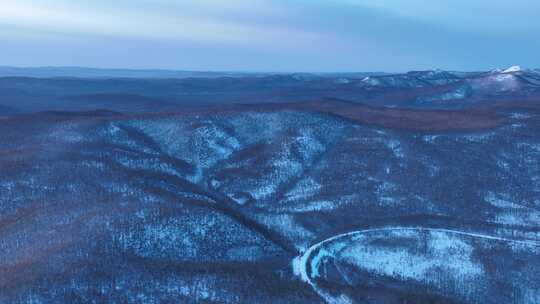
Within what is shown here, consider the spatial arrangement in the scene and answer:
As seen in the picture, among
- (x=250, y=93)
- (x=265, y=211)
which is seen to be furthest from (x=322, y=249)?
(x=250, y=93)

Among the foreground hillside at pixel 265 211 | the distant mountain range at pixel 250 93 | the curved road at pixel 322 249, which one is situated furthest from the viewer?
the distant mountain range at pixel 250 93

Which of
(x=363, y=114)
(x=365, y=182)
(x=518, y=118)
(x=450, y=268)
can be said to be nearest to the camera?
(x=450, y=268)

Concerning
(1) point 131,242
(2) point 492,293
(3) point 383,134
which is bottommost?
(2) point 492,293

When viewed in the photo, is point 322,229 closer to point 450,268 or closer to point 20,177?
point 450,268

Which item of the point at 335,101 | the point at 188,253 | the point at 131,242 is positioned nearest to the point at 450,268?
the point at 188,253

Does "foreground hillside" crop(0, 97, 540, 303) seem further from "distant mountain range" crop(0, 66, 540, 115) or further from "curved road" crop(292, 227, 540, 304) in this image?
"distant mountain range" crop(0, 66, 540, 115)

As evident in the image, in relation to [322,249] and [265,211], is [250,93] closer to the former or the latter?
[265,211]

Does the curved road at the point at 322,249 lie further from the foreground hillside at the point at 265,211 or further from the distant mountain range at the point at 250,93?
the distant mountain range at the point at 250,93

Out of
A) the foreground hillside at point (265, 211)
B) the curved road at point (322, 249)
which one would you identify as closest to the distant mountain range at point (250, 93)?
the foreground hillside at point (265, 211)

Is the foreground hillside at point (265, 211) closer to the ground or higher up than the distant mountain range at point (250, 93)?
closer to the ground
